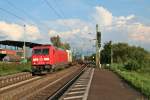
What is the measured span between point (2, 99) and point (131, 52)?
97679 millimetres

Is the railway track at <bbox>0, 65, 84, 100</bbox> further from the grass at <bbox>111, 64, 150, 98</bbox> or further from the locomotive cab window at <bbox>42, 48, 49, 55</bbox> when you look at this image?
the locomotive cab window at <bbox>42, 48, 49, 55</bbox>

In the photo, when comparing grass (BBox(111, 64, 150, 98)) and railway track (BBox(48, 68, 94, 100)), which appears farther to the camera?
grass (BBox(111, 64, 150, 98))

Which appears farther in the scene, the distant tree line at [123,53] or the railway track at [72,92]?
the distant tree line at [123,53]

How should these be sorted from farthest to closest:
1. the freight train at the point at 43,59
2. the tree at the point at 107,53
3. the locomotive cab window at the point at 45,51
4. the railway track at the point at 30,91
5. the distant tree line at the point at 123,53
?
the distant tree line at the point at 123,53
the tree at the point at 107,53
the locomotive cab window at the point at 45,51
the freight train at the point at 43,59
the railway track at the point at 30,91

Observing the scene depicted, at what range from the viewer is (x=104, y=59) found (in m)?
95.4

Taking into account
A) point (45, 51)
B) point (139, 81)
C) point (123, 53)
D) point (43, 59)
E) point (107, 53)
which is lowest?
point (139, 81)

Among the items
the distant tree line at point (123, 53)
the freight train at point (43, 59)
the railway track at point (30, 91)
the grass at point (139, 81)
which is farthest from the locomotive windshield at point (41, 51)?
the distant tree line at point (123, 53)

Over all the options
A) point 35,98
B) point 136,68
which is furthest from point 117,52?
point 35,98

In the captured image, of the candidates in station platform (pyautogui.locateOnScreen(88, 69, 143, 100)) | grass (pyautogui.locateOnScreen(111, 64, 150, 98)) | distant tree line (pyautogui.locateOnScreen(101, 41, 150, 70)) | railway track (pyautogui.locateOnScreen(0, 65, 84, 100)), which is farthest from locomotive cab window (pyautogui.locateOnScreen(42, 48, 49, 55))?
distant tree line (pyautogui.locateOnScreen(101, 41, 150, 70))

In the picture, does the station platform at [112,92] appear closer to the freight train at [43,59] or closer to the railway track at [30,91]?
the railway track at [30,91]

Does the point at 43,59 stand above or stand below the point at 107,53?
below

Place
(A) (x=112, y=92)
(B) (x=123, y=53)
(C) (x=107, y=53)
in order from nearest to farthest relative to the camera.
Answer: (A) (x=112, y=92) → (C) (x=107, y=53) → (B) (x=123, y=53)

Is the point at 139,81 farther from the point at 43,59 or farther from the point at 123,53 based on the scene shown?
the point at 123,53

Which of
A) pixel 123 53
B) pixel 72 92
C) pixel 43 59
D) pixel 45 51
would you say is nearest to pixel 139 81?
pixel 72 92
